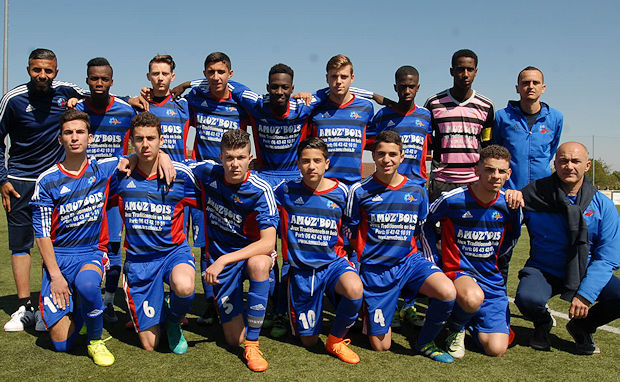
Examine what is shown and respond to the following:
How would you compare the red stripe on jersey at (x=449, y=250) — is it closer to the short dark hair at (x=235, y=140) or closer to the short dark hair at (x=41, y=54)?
the short dark hair at (x=235, y=140)

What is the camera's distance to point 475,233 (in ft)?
12.5

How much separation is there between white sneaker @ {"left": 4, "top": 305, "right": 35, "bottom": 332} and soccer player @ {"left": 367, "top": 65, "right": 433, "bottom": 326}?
3.12 metres

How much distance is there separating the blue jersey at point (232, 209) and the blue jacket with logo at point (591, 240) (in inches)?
82.4

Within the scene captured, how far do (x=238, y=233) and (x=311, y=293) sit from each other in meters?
0.72

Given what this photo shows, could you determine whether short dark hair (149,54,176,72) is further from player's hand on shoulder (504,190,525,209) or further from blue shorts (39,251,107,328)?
player's hand on shoulder (504,190,525,209)

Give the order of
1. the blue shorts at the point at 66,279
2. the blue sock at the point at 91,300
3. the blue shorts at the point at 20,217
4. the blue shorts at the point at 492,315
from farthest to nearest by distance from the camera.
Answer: the blue shorts at the point at 20,217
the blue shorts at the point at 492,315
the blue shorts at the point at 66,279
the blue sock at the point at 91,300

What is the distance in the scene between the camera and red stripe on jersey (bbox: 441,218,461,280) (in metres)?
3.88

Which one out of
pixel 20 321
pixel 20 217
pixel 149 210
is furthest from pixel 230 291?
pixel 20 217

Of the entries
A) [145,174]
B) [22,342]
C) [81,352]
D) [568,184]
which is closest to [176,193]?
[145,174]

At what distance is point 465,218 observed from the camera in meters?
3.83

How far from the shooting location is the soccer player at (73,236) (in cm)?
341

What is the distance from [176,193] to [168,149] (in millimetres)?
860

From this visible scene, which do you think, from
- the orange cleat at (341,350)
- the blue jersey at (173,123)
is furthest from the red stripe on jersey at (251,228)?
the blue jersey at (173,123)

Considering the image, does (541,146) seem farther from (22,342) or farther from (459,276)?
(22,342)
